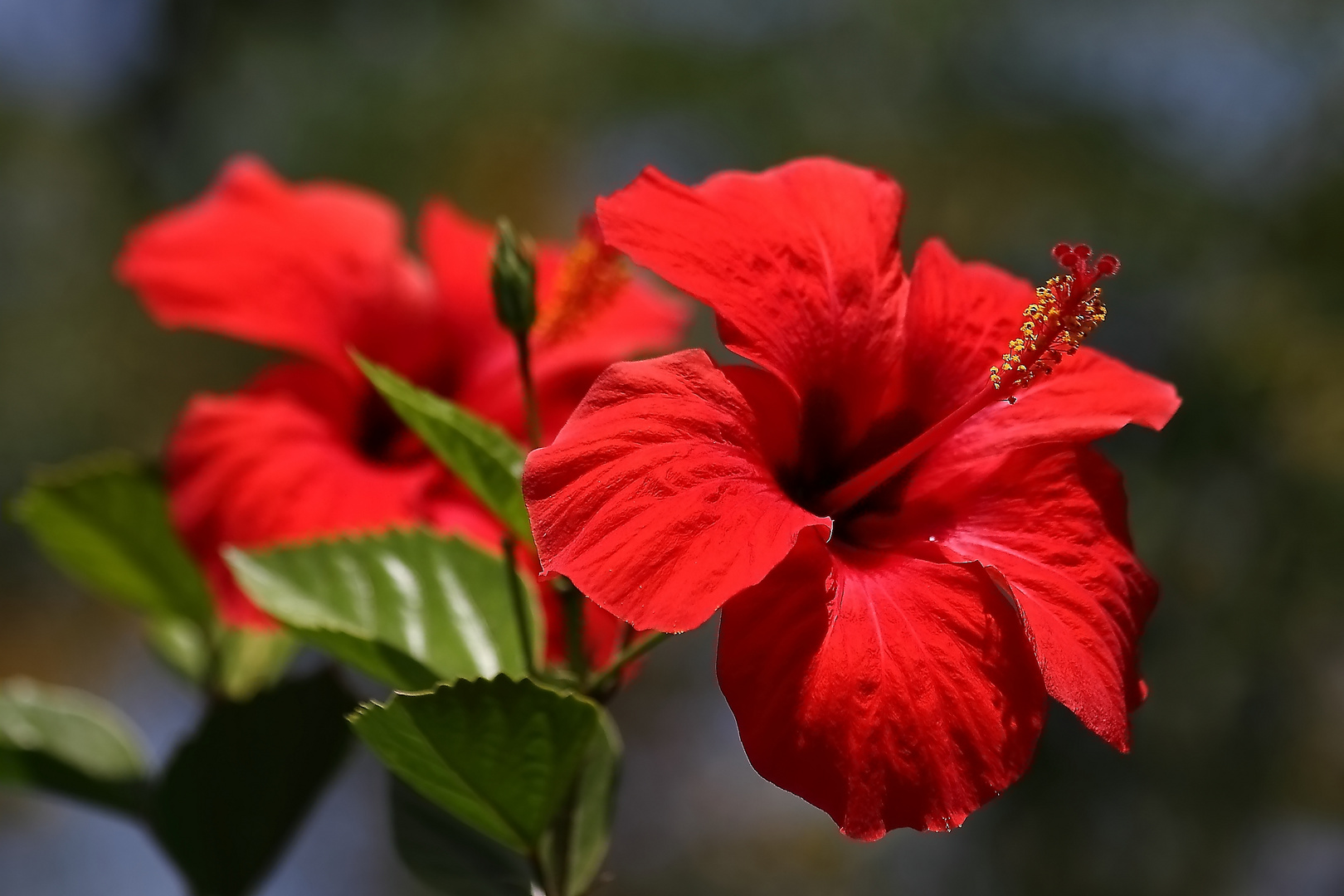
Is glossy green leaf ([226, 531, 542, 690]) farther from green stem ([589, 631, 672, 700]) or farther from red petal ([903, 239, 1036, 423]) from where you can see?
red petal ([903, 239, 1036, 423])

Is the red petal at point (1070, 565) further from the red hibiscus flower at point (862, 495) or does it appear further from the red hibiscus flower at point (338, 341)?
the red hibiscus flower at point (338, 341)

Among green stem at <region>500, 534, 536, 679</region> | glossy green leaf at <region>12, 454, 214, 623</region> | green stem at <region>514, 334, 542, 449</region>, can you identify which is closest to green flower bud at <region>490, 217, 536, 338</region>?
green stem at <region>514, 334, 542, 449</region>

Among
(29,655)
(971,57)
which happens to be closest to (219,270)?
(971,57)

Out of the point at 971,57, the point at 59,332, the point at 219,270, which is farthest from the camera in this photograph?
the point at 59,332

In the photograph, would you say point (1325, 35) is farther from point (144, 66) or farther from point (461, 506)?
point (144, 66)

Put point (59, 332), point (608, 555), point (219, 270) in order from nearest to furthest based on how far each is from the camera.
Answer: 1. point (608, 555)
2. point (219, 270)
3. point (59, 332)

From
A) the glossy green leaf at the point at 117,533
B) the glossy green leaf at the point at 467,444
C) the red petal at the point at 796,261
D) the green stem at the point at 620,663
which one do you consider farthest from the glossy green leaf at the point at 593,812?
the glossy green leaf at the point at 117,533

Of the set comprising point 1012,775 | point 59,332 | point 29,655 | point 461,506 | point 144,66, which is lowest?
point 29,655

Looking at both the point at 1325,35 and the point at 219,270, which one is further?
the point at 1325,35

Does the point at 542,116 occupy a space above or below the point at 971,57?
below
